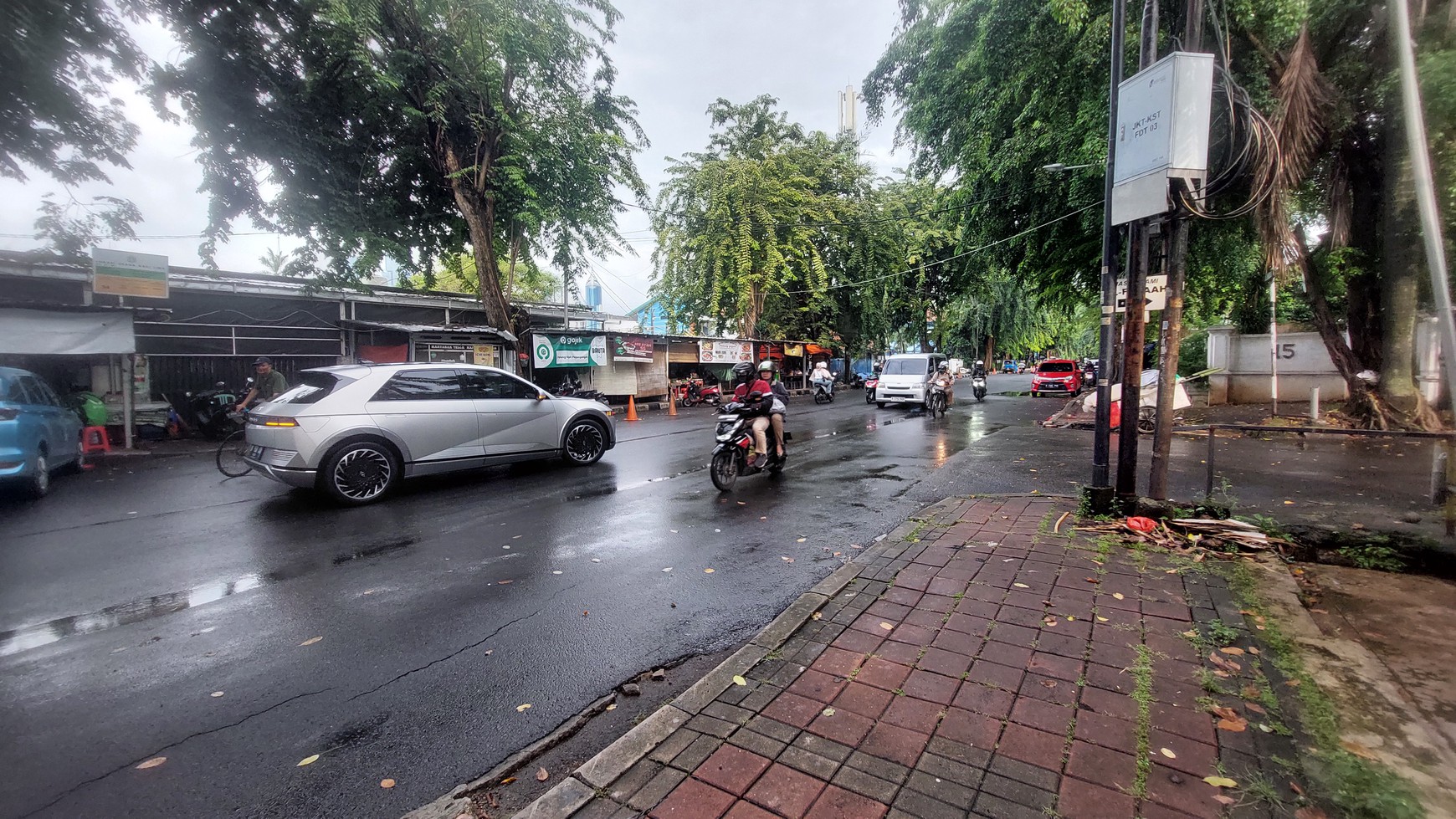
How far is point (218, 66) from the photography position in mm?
5363

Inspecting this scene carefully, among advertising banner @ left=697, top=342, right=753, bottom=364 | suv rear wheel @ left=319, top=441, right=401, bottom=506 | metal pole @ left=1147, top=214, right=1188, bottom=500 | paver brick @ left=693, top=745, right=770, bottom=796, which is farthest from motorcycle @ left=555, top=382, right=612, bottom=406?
paver brick @ left=693, top=745, right=770, bottom=796

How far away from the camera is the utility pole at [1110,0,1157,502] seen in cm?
536

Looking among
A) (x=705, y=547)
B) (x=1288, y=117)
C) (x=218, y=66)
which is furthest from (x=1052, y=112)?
(x=218, y=66)

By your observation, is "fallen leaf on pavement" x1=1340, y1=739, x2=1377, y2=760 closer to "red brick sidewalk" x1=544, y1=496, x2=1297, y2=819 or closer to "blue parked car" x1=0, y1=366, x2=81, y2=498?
"red brick sidewalk" x1=544, y1=496, x2=1297, y2=819

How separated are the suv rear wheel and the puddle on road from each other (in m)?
1.94

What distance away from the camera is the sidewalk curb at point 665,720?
2150mm

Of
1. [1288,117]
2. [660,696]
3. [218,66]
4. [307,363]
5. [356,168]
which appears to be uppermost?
[356,168]

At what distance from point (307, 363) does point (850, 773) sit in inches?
681

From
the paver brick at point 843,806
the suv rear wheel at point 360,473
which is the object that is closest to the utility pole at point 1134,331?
the paver brick at point 843,806

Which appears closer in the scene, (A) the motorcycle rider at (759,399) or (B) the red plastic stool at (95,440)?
(A) the motorcycle rider at (759,399)

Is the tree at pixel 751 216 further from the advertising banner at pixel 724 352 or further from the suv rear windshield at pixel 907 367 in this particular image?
the suv rear windshield at pixel 907 367

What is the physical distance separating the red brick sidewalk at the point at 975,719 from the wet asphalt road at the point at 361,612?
0.69 metres

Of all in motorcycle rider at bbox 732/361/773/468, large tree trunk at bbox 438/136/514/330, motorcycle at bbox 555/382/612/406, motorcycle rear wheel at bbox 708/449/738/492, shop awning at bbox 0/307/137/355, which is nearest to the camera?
motorcycle rear wheel at bbox 708/449/738/492

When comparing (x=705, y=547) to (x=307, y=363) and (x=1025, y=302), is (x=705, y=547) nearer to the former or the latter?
(x=307, y=363)
